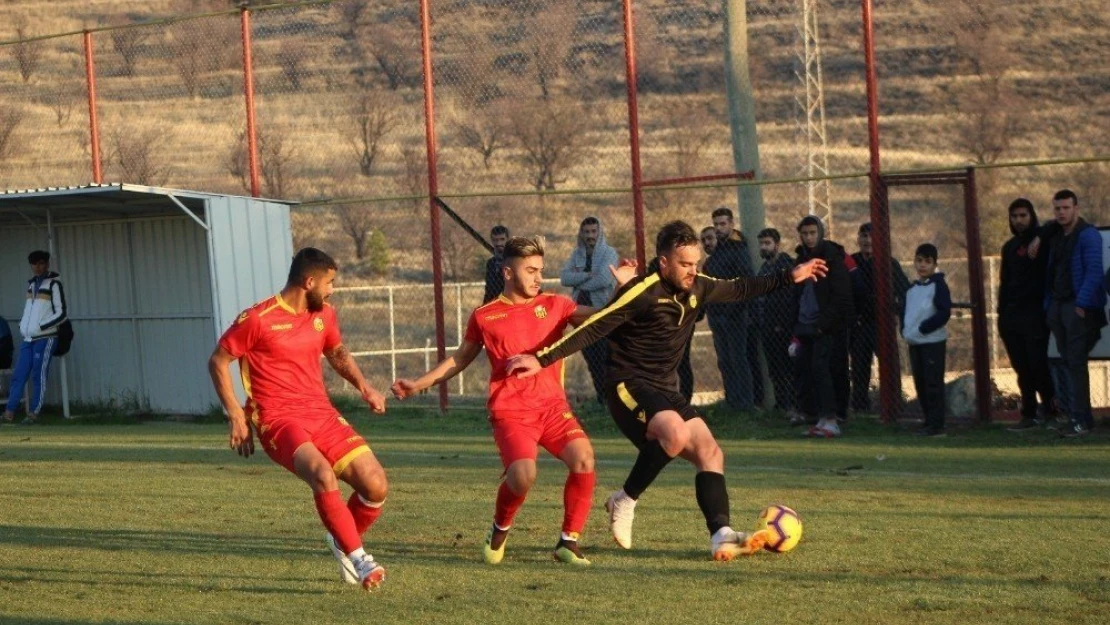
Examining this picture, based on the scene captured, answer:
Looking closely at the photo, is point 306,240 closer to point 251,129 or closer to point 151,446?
point 251,129

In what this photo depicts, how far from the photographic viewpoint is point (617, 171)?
37.1 meters

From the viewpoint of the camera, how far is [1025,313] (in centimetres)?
1408

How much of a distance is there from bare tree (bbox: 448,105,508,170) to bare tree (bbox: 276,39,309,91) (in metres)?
6.13

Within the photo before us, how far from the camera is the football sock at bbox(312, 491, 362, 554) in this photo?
7598mm

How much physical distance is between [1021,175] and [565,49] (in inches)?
661

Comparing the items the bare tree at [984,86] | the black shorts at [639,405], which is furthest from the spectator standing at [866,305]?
the bare tree at [984,86]

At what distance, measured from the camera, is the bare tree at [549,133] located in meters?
32.2

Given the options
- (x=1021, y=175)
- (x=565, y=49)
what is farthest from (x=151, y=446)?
(x=1021, y=175)

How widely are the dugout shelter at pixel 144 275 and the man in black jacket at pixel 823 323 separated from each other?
6351 millimetres

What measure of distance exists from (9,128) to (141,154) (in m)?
2.63

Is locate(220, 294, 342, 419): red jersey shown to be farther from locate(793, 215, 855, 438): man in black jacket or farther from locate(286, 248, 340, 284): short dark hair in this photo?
locate(793, 215, 855, 438): man in black jacket

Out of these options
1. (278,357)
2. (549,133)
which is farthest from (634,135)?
(549,133)

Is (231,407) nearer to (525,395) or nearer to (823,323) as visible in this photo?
(525,395)

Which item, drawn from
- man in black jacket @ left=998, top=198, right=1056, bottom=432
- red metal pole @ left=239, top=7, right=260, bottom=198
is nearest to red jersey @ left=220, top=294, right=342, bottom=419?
man in black jacket @ left=998, top=198, right=1056, bottom=432
